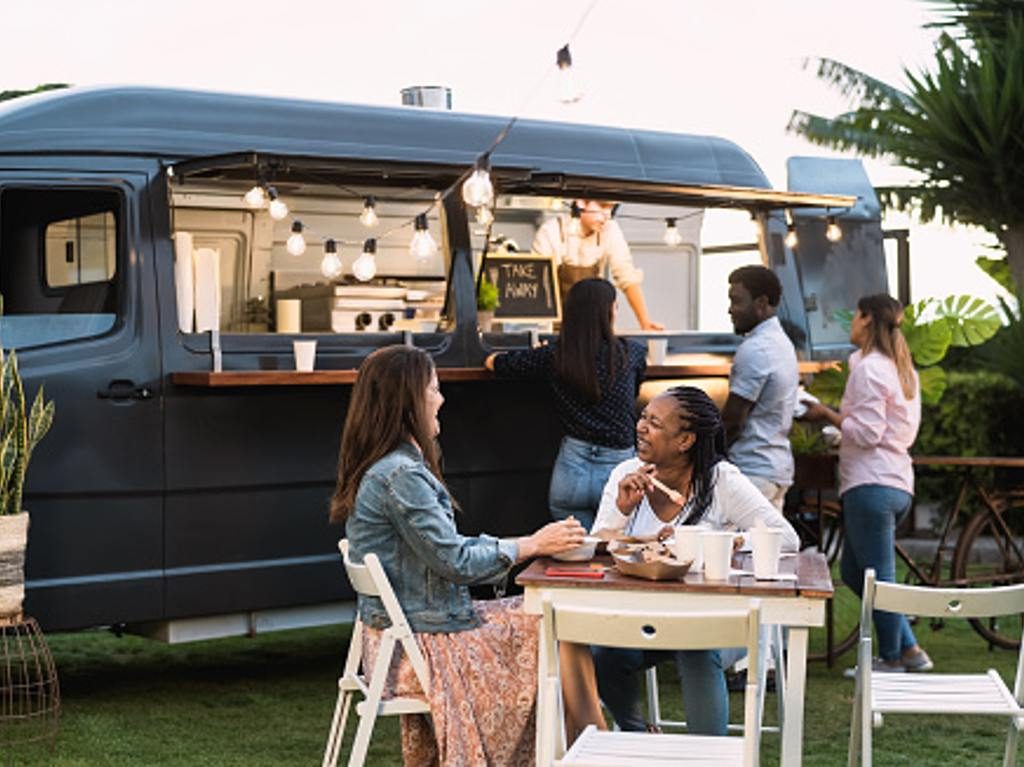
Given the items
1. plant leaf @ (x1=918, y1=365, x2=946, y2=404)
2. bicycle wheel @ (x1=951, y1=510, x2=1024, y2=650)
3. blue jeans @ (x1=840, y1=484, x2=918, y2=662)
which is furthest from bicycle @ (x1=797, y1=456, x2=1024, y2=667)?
plant leaf @ (x1=918, y1=365, x2=946, y2=404)

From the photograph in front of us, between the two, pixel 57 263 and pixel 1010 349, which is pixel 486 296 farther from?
pixel 1010 349

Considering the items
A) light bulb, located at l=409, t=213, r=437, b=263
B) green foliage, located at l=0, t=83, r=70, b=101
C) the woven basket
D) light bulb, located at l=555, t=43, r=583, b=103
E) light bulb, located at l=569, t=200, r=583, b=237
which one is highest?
green foliage, located at l=0, t=83, r=70, b=101

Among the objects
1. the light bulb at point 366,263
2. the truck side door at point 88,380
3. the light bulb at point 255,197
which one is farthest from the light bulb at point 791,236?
the truck side door at point 88,380

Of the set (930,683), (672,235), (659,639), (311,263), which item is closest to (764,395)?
(672,235)

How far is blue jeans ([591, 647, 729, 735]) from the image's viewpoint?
17.5ft

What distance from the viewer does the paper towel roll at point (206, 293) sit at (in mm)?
7484

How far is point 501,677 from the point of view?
5277 mm

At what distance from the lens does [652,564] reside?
15.7 feet

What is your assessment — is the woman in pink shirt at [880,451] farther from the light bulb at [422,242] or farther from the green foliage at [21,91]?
the green foliage at [21,91]

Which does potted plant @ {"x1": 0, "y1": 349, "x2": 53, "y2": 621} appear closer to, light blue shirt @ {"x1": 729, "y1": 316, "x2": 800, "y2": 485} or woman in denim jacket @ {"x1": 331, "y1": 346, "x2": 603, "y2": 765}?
woman in denim jacket @ {"x1": 331, "y1": 346, "x2": 603, "y2": 765}

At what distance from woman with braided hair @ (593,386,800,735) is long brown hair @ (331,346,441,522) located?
2.35 ft

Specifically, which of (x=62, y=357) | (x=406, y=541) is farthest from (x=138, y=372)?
(x=406, y=541)

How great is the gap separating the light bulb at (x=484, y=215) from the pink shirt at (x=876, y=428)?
1774 mm

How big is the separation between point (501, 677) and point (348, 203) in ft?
10.4
